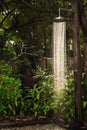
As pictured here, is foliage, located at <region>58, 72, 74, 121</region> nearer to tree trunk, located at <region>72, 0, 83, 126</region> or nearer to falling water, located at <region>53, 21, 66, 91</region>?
tree trunk, located at <region>72, 0, 83, 126</region>

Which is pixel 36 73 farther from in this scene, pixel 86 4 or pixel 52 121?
pixel 86 4

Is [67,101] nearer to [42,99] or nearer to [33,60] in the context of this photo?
[42,99]

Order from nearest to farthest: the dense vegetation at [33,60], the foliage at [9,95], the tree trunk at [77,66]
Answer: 1. the tree trunk at [77,66]
2. the dense vegetation at [33,60]
3. the foliage at [9,95]

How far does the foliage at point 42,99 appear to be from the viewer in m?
7.82

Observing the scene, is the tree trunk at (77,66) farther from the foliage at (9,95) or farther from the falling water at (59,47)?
the foliage at (9,95)

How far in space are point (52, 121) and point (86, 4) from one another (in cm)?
353

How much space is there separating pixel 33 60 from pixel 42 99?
173cm

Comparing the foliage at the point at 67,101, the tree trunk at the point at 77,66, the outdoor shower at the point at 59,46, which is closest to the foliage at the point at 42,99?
the foliage at the point at 67,101

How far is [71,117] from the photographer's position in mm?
7387

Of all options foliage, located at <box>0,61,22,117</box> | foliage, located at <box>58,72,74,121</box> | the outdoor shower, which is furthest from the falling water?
foliage, located at <box>0,61,22,117</box>

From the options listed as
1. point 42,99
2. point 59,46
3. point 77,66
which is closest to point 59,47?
point 59,46

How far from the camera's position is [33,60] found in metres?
9.32

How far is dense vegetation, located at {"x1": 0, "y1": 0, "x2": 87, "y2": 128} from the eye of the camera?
750 centimetres

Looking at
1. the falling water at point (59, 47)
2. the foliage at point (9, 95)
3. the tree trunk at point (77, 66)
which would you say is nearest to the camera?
the falling water at point (59, 47)
